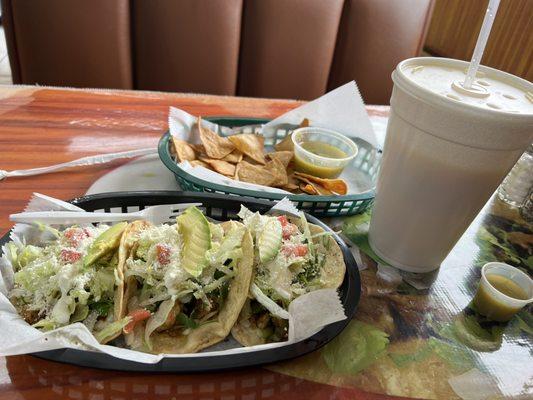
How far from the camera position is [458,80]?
38.6 inches

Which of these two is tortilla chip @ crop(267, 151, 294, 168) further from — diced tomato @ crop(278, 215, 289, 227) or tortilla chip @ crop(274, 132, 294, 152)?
diced tomato @ crop(278, 215, 289, 227)

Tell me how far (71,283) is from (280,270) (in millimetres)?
428

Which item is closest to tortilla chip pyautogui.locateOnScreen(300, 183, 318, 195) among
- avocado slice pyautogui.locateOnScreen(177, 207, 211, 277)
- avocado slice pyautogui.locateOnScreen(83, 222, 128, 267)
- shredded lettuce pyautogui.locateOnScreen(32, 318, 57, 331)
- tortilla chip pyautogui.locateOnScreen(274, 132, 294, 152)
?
tortilla chip pyautogui.locateOnScreen(274, 132, 294, 152)

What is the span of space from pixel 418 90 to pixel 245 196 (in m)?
0.53

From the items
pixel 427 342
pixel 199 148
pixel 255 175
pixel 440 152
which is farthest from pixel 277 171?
pixel 427 342

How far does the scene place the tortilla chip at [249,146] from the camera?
148 centimetres

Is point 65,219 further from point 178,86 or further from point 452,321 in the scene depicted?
point 178,86

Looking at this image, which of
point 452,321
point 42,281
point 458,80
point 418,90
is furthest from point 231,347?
point 458,80

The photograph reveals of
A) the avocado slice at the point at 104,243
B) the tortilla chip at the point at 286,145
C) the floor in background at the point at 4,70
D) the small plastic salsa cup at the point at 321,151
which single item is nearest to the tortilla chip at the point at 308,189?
the small plastic salsa cup at the point at 321,151

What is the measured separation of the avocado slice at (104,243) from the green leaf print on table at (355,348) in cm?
50

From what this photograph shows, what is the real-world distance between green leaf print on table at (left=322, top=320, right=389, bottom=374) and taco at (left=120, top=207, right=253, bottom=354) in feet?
0.70

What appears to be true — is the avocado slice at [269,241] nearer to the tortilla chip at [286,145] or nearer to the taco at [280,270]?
the taco at [280,270]

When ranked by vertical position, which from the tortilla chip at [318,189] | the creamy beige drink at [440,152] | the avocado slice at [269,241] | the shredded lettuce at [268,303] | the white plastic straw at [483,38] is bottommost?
the tortilla chip at [318,189]

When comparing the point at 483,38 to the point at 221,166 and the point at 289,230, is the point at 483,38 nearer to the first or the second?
the point at 289,230
